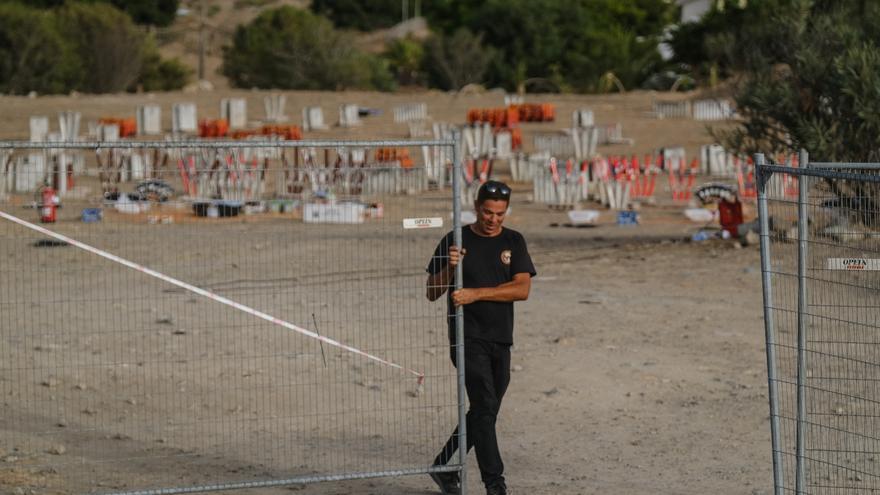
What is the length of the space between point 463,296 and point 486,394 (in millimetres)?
558

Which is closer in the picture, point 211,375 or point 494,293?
point 494,293

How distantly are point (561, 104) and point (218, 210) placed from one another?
1185 inches

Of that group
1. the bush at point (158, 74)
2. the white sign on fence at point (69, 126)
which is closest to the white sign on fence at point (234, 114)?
the white sign on fence at point (69, 126)

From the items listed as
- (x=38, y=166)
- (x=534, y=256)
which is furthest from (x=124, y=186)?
(x=534, y=256)

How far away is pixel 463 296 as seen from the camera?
8102 mm

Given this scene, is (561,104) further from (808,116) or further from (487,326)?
(487,326)

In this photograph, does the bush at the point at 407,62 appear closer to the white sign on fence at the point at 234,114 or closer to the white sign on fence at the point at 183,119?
the white sign on fence at the point at 234,114

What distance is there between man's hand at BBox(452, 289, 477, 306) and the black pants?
0.25 meters

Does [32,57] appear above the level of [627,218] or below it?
above

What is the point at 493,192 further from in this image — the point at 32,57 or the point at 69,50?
the point at 69,50

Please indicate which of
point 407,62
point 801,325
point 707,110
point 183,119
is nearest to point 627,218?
point 801,325

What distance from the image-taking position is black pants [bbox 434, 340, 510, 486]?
811cm

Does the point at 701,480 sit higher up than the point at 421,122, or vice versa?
the point at 421,122

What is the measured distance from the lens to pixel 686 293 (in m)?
15.9
